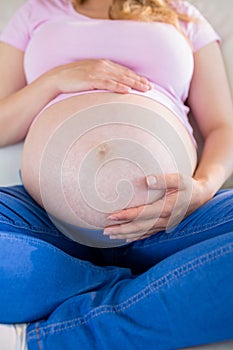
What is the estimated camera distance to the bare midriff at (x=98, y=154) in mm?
915

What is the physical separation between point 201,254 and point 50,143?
362 mm

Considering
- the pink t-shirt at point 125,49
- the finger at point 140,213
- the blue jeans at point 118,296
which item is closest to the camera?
the blue jeans at point 118,296

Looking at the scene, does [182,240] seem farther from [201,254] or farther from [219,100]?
[219,100]

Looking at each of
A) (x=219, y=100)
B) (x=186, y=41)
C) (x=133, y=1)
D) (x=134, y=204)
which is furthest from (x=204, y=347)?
(x=133, y=1)

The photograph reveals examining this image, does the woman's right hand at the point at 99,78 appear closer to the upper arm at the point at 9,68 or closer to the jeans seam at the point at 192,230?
the upper arm at the point at 9,68

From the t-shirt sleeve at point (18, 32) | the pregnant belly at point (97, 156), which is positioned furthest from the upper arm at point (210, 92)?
the t-shirt sleeve at point (18, 32)

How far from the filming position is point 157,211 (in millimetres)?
899

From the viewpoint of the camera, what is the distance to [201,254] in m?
0.79

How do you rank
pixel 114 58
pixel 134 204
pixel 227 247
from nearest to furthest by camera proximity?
pixel 227 247, pixel 134 204, pixel 114 58

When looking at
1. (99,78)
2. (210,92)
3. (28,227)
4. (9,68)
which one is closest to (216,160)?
(210,92)

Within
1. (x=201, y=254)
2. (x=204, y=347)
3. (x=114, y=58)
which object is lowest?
(x=204, y=347)

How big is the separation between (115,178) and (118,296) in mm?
→ 212

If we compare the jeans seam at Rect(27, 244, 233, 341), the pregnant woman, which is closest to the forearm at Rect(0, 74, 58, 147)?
the pregnant woman

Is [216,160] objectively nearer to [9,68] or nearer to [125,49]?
[125,49]
